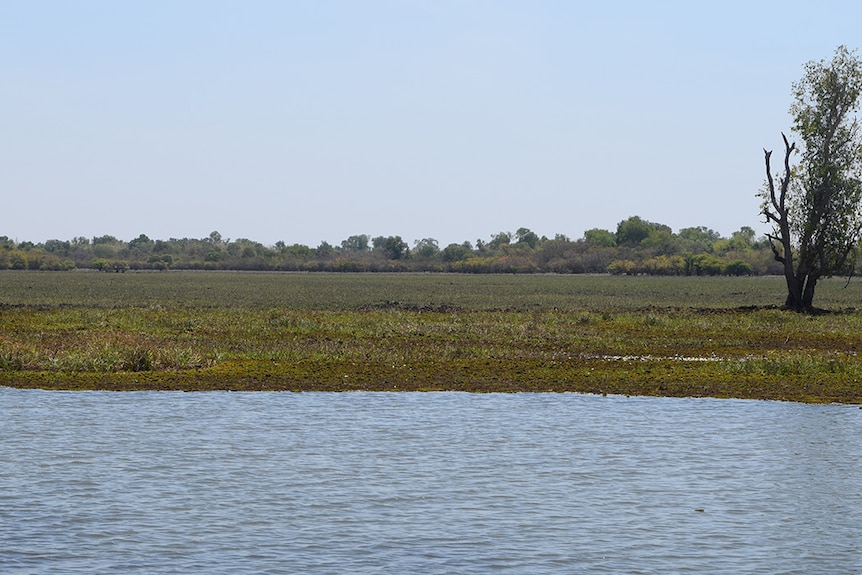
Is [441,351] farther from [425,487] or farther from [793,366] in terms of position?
[425,487]

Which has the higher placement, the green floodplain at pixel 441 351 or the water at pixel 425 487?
the green floodplain at pixel 441 351

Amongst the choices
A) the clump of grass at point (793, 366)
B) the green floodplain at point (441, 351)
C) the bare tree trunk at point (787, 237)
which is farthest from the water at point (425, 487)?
the bare tree trunk at point (787, 237)

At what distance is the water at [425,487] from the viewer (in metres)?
12.2

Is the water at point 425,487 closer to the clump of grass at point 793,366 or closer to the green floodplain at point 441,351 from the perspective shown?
the green floodplain at point 441,351

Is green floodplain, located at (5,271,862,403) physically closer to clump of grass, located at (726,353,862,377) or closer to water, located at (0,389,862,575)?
clump of grass, located at (726,353,862,377)

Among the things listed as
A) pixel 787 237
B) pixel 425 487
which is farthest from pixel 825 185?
pixel 425 487

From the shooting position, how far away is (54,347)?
30281 mm

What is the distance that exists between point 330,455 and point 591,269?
17515cm

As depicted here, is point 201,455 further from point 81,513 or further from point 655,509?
point 655,509

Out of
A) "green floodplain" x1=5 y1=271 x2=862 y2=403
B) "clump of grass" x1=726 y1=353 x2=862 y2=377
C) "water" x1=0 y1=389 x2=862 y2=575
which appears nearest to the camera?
"water" x1=0 y1=389 x2=862 y2=575

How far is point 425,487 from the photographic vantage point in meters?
15.4

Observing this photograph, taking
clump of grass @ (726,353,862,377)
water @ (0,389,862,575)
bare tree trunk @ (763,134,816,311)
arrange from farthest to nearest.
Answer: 1. bare tree trunk @ (763,134,816,311)
2. clump of grass @ (726,353,862,377)
3. water @ (0,389,862,575)

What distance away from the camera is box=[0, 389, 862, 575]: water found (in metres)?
12.2

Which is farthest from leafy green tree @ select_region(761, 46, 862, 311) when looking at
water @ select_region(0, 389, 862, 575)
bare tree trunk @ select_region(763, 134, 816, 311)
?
water @ select_region(0, 389, 862, 575)
